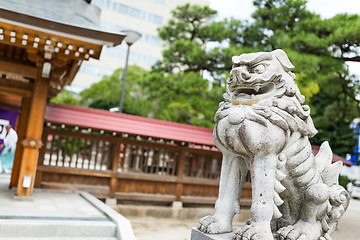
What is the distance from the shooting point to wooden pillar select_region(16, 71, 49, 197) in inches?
220

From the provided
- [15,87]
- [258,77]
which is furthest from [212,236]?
[15,87]

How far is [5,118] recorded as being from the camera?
32.4ft

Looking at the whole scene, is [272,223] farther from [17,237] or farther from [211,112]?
[211,112]

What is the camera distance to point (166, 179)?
8.33 metres

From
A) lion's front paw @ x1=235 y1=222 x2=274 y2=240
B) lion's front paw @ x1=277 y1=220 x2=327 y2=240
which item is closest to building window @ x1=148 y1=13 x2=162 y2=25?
lion's front paw @ x1=277 y1=220 x2=327 y2=240

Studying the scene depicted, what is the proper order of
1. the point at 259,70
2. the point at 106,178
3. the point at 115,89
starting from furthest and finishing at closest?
the point at 115,89 < the point at 106,178 < the point at 259,70

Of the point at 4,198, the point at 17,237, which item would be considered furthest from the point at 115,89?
the point at 17,237

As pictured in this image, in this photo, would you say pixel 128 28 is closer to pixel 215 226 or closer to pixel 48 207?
pixel 48 207

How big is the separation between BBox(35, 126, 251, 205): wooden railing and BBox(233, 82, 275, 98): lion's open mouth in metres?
5.50

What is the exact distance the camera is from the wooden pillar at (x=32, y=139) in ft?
18.4

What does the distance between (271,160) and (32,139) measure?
15.3 ft

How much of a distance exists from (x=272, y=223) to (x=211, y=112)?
746cm

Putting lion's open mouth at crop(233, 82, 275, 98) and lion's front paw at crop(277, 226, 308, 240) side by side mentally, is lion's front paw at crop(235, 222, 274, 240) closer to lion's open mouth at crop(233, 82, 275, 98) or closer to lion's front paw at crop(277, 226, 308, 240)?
lion's front paw at crop(277, 226, 308, 240)

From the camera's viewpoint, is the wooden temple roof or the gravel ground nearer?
the wooden temple roof
